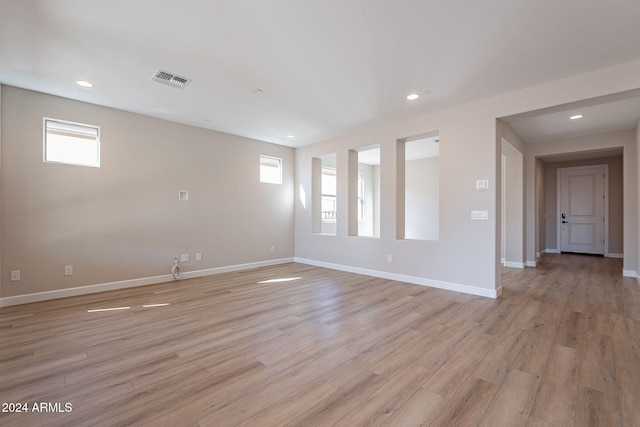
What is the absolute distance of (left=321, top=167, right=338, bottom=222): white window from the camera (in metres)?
7.87

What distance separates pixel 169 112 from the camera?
4.39 meters

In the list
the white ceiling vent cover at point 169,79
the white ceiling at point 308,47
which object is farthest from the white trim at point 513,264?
the white ceiling vent cover at point 169,79

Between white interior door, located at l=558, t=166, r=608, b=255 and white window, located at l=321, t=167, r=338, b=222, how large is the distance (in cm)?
635

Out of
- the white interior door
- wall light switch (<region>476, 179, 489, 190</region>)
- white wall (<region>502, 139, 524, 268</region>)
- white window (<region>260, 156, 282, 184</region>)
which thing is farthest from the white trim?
white window (<region>260, 156, 282, 184</region>)

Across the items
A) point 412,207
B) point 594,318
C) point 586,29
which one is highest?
point 586,29

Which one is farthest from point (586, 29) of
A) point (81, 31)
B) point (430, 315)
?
point (81, 31)

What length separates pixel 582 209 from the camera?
759 cm

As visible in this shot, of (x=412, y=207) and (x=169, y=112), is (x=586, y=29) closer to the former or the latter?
(x=169, y=112)

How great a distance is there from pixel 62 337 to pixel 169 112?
3252mm

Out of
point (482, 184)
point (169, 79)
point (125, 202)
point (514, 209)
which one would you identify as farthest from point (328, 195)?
point (169, 79)

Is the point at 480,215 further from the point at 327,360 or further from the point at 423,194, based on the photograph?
the point at 423,194

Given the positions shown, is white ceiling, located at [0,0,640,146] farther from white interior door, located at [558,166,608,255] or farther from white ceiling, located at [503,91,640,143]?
white interior door, located at [558,166,608,255]

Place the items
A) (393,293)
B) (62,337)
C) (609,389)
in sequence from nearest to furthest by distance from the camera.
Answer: (609,389)
(62,337)
(393,293)

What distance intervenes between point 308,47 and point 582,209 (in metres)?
8.83
